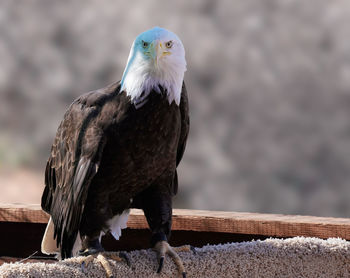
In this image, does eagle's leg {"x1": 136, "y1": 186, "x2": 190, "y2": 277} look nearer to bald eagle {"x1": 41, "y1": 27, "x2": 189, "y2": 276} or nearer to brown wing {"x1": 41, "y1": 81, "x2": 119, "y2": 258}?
bald eagle {"x1": 41, "y1": 27, "x2": 189, "y2": 276}

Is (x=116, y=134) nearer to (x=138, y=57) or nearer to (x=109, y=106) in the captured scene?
(x=109, y=106)

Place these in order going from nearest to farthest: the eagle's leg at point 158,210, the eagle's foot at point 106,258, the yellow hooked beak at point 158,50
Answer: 1. the eagle's foot at point 106,258
2. the yellow hooked beak at point 158,50
3. the eagle's leg at point 158,210

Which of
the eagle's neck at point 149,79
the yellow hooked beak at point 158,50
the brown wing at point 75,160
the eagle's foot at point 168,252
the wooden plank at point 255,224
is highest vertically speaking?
the yellow hooked beak at point 158,50

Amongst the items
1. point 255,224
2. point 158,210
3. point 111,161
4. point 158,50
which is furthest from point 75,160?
point 255,224

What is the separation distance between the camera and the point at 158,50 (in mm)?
1983

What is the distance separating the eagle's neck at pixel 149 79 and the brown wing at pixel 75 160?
0.13 meters

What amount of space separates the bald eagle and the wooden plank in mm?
226

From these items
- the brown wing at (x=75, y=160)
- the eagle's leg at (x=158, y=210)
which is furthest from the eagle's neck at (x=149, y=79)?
the eagle's leg at (x=158, y=210)

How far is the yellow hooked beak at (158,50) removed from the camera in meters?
1.98

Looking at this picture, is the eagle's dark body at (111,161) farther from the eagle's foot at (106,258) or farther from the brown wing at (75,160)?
the eagle's foot at (106,258)

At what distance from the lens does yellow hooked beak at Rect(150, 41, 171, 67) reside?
198 cm

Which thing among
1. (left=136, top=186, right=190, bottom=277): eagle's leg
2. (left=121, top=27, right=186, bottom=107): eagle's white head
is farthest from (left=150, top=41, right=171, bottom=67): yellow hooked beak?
(left=136, top=186, right=190, bottom=277): eagle's leg

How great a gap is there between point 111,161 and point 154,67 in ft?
1.11

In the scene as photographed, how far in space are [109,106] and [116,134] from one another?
10 centimetres
